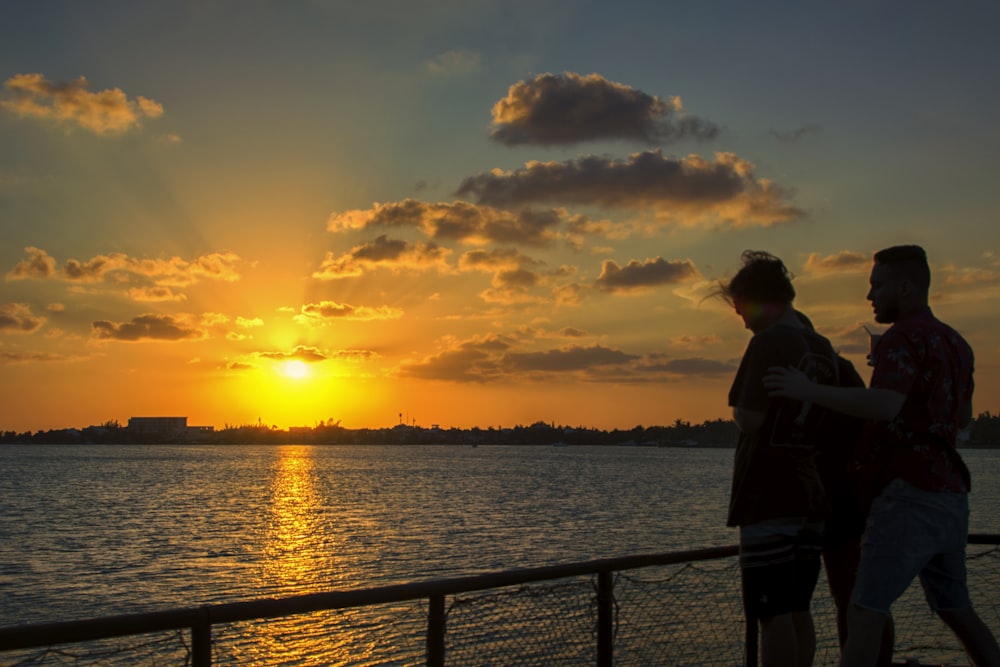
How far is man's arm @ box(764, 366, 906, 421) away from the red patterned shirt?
0.12m

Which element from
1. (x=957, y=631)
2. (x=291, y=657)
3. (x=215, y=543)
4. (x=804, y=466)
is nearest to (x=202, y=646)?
(x=804, y=466)

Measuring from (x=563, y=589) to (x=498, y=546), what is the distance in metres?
32.4

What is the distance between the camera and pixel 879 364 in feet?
12.0

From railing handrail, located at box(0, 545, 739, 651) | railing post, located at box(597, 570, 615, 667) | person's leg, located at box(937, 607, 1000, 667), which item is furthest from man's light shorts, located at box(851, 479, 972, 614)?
railing post, located at box(597, 570, 615, 667)

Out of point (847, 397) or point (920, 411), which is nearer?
point (847, 397)

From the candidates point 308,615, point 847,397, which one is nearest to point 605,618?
point 847,397

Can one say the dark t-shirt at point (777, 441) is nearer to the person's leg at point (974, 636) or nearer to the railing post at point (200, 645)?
the person's leg at point (974, 636)

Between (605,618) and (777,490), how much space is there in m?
1.48

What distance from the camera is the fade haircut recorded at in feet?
12.6

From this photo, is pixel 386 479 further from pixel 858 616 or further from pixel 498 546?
pixel 858 616

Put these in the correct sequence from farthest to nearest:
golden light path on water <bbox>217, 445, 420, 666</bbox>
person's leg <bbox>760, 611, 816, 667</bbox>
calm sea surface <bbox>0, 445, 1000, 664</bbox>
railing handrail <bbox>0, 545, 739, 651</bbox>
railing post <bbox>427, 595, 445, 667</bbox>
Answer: calm sea surface <bbox>0, 445, 1000, 664</bbox>
golden light path on water <bbox>217, 445, 420, 666</bbox>
railing post <bbox>427, 595, 445, 667</bbox>
person's leg <bbox>760, 611, 816, 667</bbox>
railing handrail <bbox>0, 545, 739, 651</bbox>

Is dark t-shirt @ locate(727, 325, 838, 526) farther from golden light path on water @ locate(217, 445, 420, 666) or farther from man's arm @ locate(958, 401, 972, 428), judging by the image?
golden light path on water @ locate(217, 445, 420, 666)

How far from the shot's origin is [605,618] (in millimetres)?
4723

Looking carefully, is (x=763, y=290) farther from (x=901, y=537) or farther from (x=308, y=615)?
(x=308, y=615)
